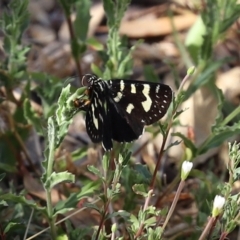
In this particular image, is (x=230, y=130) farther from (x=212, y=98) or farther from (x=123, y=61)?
(x=212, y=98)

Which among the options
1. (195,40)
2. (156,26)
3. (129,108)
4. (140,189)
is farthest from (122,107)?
(156,26)

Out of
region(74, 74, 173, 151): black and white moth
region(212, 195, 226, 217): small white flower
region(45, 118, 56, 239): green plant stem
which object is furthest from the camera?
region(74, 74, 173, 151): black and white moth

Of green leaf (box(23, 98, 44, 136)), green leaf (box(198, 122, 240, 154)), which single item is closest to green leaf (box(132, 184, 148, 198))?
green leaf (box(198, 122, 240, 154))

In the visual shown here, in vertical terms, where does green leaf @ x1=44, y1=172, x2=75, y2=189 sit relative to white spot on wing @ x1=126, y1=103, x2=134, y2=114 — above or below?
below

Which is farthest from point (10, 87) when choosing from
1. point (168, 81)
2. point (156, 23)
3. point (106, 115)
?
point (156, 23)

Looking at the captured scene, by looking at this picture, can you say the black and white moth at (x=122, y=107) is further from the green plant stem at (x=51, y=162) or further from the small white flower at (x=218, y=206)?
the small white flower at (x=218, y=206)

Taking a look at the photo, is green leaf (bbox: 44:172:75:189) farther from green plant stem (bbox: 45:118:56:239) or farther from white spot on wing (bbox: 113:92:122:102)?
white spot on wing (bbox: 113:92:122:102)

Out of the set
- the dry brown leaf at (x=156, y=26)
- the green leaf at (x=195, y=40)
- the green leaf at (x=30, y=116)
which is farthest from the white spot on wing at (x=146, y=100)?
the dry brown leaf at (x=156, y=26)

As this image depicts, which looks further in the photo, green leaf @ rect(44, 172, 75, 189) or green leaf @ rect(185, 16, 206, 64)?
green leaf @ rect(185, 16, 206, 64)
